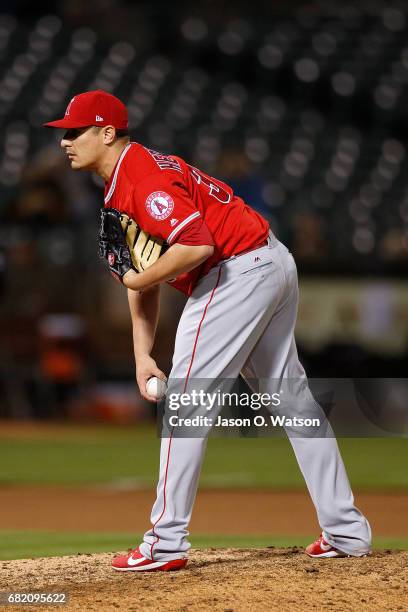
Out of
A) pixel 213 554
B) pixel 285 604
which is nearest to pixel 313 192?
pixel 213 554

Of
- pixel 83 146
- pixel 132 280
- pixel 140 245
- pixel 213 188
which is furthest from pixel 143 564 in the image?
pixel 83 146

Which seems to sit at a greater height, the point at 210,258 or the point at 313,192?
the point at 210,258

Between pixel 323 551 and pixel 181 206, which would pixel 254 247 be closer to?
pixel 181 206

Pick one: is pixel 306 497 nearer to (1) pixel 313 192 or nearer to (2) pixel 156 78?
(1) pixel 313 192

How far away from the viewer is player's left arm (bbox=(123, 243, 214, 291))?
3580mm

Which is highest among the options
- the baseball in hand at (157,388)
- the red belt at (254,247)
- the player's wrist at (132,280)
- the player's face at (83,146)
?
the player's face at (83,146)

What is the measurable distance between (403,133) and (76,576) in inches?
488

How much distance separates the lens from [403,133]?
1523 centimetres

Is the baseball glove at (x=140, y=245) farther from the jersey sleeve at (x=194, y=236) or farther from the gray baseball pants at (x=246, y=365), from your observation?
the gray baseball pants at (x=246, y=365)

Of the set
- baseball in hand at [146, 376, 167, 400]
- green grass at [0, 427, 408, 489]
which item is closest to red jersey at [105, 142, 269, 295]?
baseball in hand at [146, 376, 167, 400]

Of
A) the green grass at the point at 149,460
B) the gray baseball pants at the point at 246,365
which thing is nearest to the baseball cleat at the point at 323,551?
the gray baseball pants at the point at 246,365

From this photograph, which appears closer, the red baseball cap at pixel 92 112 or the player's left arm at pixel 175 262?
the player's left arm at pixel 175 262

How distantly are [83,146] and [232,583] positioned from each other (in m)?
1.62

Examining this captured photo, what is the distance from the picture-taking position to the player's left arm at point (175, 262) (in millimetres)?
3580
